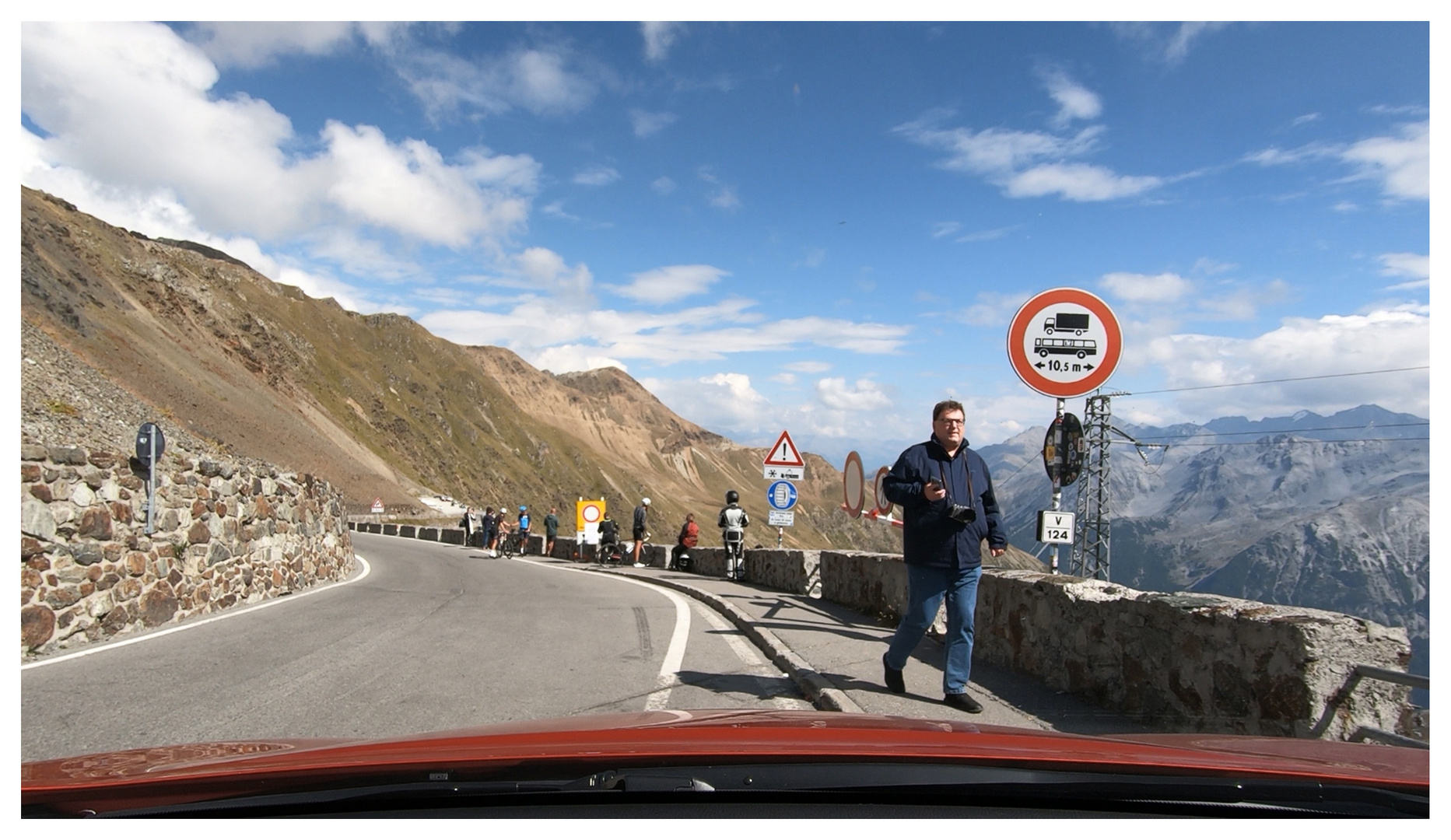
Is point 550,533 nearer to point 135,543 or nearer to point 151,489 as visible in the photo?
point 151,489

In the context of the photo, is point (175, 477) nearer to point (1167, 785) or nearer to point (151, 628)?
point (151, 628)

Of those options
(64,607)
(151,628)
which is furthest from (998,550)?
(151,628)

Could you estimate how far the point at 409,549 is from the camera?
96.9ft

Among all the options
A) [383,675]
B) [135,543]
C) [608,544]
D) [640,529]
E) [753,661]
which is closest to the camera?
[383,675]

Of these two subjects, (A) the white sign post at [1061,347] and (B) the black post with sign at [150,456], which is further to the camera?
(B) the black post with sign at [150,456]

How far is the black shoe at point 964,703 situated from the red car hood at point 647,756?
2.44 meters

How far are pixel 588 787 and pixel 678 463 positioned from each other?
177 meters

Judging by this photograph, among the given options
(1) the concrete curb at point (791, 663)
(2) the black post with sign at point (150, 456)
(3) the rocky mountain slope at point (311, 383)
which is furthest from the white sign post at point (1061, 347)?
(3) the rocky mountain slope at point (311, 383)

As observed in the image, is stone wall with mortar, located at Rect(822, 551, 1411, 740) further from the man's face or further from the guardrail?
the man's face

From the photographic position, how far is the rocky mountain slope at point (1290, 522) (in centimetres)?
9588

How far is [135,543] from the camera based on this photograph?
9406 mm

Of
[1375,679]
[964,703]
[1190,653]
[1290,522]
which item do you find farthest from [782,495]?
[1290,522]

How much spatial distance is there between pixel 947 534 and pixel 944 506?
18 centimetres

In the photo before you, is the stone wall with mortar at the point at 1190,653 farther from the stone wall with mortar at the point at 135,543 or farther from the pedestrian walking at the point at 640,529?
the pedestrian walking at the point at 640,529
